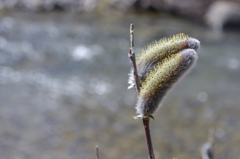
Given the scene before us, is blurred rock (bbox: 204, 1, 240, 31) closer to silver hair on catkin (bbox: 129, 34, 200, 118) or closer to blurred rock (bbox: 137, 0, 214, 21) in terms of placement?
blurred rock (bbox: 137, 0, 214, 21)

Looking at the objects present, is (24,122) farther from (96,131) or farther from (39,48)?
(39,48)

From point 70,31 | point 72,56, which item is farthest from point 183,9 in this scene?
point 72,56

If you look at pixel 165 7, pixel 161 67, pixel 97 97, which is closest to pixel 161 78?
pixel 161 67

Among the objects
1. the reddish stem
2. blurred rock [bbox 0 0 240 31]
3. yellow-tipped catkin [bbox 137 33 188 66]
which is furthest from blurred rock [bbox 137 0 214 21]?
the reddish stem

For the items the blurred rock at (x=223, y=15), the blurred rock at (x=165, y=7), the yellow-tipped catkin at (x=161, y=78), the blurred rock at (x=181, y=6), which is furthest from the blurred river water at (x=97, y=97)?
the yellow-tipped catkin at (x=161, y=78)

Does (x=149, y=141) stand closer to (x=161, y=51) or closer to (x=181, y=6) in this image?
(x=161, y=51)

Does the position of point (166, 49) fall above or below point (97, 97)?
below
